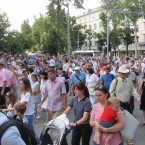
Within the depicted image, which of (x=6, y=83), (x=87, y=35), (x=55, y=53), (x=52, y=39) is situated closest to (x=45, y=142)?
(x=6, y=83)

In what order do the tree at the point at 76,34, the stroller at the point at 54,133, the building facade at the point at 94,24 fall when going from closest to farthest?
1. the stroller at the point at 54,133
2. the tree at the point at 76,34
3. the building facade at the point at 94,24

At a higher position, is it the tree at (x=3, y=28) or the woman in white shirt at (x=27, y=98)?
the tree at (x=3, y=28)

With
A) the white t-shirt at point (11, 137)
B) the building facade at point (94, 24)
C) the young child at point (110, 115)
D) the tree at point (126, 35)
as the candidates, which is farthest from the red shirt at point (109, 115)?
the building facade at point (94, 24)

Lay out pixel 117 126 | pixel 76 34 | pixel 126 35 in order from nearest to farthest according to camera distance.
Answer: pixel 117 126, pixel 126 35, pixel 76 34

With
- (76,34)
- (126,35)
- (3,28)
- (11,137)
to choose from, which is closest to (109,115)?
(11,137)

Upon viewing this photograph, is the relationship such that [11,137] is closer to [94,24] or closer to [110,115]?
[110,115]

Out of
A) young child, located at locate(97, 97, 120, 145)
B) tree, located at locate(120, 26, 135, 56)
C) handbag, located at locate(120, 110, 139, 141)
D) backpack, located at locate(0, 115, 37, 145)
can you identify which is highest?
tree, located at locate(120, 26, 135, 56)

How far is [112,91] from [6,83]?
3.57 meters

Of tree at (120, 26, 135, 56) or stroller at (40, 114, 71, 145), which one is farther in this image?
tree at (120, 26, 135, 56)

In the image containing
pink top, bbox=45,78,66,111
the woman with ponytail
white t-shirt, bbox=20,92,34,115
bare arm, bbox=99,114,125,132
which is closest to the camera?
bare arm, bbox=99,114,125,132

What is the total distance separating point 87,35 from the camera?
8719 cm

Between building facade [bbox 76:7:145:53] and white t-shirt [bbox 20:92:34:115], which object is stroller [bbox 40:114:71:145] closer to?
white t-shirt [bbox 20:92:34:115]

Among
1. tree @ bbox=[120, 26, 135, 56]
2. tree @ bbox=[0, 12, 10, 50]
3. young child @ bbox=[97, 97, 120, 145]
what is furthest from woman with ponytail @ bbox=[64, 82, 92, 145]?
tree @ bbox=[120, 26, 135, 56]

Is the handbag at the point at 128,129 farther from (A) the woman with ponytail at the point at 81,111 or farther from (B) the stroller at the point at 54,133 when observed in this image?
(B) the stroller at the point at 54,133
